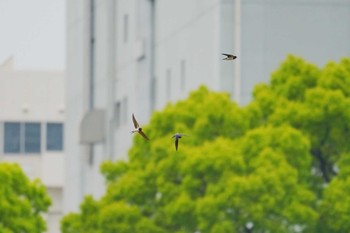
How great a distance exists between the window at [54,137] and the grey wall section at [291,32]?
79398mm

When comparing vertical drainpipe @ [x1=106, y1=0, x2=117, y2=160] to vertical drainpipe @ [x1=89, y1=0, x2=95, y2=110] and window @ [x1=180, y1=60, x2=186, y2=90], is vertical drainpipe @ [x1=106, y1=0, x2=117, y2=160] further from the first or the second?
window @ [x1=180, y1=60, x2=186, y2=90]

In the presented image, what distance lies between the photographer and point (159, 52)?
282ft

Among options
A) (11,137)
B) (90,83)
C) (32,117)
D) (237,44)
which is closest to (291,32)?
(237,44)

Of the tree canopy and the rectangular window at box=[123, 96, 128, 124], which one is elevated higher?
the rectangular window at box=[123, 96, 128, 124]

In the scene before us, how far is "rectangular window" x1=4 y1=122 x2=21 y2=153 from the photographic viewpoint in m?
152

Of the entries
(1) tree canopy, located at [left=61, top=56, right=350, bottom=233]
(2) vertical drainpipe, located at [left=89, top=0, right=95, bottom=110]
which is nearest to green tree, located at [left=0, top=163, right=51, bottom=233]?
(1) tree canopy, located at [left=61, top=56, right=350, bottom=233]

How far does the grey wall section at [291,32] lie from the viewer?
75250 mm

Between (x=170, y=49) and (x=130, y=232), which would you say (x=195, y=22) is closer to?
(x=170, y=49)

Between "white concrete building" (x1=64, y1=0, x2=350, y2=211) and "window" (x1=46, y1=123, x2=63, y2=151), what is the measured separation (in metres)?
46.4

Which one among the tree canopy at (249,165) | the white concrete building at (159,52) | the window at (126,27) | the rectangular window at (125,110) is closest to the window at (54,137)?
the white concrete building at (159,52)

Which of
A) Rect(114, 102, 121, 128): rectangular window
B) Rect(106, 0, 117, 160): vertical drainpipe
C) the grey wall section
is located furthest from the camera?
Rect(106, 0, 117, 160): vertical drainpipe

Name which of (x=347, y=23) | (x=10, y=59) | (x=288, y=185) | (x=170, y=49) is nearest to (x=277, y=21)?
(x=347, y=23)

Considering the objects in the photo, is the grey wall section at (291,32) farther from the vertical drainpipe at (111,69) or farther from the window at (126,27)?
the vertical drainpipe at (111,69)

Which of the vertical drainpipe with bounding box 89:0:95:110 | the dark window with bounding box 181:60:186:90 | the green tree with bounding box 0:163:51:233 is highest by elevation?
the vertical drainpipe with bounding box 89:0:95:110
